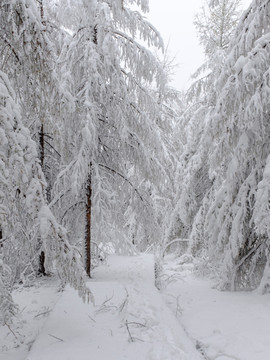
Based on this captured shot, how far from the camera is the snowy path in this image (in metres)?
3.96

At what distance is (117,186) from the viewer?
810cm

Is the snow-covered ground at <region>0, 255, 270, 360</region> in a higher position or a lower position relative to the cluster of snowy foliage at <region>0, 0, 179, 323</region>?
lower

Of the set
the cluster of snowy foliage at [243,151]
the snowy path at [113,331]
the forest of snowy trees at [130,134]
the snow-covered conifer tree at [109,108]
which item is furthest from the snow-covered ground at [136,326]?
the snow-covered conifer tree at [109,108]

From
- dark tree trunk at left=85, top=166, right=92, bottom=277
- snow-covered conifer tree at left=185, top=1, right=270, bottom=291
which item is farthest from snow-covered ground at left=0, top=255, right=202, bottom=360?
snow-covered conifer tree at left=185, top=1, right=270, bottom=291

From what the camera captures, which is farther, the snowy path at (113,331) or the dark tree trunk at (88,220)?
the dark tree trunk at (88,220)

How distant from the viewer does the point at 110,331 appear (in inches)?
179

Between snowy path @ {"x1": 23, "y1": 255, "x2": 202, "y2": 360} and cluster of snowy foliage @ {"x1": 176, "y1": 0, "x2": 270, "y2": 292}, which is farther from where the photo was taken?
cluster of snowy foliage @ {"x1": 176, "y1": 0, "x2": 270, "y2": 292}

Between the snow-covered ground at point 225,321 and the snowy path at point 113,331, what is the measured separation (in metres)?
0.65

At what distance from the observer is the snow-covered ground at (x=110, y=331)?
397 cm

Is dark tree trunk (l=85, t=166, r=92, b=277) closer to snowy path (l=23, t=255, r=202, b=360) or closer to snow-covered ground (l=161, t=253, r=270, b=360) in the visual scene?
snowy path (l=23, t=255, r=202, b=360)

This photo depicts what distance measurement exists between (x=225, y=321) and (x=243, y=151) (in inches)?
130

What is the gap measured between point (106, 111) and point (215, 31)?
667 cm

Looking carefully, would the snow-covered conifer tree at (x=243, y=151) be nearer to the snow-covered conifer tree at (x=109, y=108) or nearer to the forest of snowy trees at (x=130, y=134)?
the forest of snowy trees at (x=130, y=134)

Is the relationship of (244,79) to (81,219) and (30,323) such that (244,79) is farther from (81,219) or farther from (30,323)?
(30,323)
